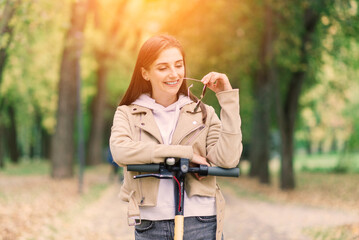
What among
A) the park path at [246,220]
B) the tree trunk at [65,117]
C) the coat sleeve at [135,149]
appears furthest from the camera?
the tree trunk at [65,117]

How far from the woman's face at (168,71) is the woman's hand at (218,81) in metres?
0.18

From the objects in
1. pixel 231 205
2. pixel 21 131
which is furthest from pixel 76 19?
pixel 21 131

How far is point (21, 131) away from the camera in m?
43.3

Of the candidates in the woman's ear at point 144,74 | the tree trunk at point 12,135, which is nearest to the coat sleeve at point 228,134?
the woman's ear at point 144,74

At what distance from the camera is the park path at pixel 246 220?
8578 millimetres

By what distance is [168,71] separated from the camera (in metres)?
2.59

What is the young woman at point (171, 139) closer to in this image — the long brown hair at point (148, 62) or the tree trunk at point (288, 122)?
the long brown hair at point (148, 62)

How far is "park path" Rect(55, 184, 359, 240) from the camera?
8.58 metres

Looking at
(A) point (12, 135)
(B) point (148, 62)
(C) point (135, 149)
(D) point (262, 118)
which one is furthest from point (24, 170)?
(C) point (135, 149)

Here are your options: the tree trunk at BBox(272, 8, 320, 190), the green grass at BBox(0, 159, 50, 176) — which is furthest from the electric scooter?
the green grass at BBox(0, 159, 50, 176)

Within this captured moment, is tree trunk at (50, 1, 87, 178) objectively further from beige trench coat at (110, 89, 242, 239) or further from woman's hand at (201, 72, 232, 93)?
woman's hand at (201, 72, 232, 93)

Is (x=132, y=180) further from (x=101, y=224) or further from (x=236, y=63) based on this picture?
(x=236, y=63)

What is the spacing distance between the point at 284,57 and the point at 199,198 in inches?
530

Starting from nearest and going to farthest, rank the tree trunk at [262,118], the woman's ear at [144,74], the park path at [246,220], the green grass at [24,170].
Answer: the woman's ear at [144,74] < the park path at [246,220] < the tree trunk at [262,118] < the green grass at [24,170]
